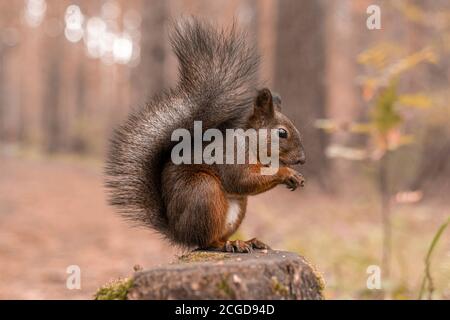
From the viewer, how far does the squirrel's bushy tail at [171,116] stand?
9.51ft

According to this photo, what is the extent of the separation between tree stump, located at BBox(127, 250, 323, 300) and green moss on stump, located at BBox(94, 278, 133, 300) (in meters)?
0.04

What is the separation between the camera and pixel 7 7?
20312mm

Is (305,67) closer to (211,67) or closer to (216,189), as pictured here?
(211,67)

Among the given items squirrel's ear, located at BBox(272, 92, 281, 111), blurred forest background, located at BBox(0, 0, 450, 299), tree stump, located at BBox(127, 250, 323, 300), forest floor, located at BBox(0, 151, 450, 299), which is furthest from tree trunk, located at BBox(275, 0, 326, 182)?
tree stump, located at BBox(127, 250, 323, 300)

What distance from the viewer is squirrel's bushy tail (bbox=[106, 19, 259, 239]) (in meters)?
2.90

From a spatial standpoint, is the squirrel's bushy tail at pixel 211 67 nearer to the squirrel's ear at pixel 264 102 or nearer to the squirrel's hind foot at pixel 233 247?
the squirrel's ear at pixel 264 102

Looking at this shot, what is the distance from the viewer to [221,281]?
89.0 inches

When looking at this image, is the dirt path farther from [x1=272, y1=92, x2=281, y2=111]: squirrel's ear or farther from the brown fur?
[x1=272, y1=92, x2=281, y2=111]: squirrel's ear

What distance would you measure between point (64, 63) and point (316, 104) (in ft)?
64.5

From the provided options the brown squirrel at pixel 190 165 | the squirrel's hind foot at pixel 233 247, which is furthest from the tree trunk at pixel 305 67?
the squirrel's hind foot at pixel 233 247

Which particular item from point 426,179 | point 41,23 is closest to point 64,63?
point 41,23

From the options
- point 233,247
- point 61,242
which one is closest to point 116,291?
point 233,247

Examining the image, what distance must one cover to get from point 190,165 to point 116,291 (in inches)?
28.6
